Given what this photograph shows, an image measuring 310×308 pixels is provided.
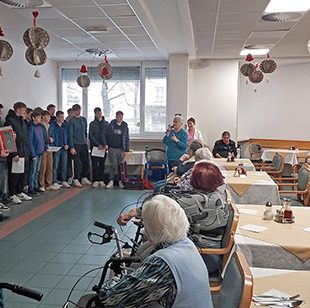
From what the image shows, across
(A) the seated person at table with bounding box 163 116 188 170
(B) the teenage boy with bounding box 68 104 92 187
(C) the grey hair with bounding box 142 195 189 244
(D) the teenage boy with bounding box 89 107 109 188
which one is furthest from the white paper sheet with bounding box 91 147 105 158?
(C) the grey hair with bounding box 142 195 189 244

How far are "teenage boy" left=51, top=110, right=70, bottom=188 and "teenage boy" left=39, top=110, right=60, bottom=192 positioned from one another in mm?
187

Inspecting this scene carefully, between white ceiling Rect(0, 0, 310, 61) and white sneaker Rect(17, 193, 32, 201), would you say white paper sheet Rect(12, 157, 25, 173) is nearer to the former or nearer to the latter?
white sneaker Rect(17, 193, 32, 201)

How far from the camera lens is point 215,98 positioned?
9.79m

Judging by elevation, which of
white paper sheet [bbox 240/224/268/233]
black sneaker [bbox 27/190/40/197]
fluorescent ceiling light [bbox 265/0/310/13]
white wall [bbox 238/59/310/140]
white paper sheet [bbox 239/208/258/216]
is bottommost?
black sneaker [bbox 27/190/40/197]

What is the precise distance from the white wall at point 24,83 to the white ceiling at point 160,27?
48cm

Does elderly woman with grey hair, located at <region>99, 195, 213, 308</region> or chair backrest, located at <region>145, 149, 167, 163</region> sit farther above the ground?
elderly woman with grey hair, located at <region>99, 195, 213, 308</region>

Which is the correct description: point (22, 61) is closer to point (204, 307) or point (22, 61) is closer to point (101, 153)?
point (101, 153)

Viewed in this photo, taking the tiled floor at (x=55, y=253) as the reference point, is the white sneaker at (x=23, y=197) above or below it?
above

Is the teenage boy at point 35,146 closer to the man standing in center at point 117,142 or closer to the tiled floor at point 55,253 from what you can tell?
the tiled floor at point 55,253

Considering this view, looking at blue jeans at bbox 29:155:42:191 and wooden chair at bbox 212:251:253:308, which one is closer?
wooden chair at bbox 212:251:253:308

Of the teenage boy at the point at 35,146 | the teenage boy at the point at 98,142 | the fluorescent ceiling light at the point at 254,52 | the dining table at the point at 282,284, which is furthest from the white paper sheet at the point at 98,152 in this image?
the dining table at the point at 282,284

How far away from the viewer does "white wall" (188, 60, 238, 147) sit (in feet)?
31.9

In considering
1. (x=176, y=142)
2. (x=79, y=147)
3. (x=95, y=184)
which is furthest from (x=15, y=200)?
(x=176, y=142)

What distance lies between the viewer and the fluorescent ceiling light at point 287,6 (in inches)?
201
